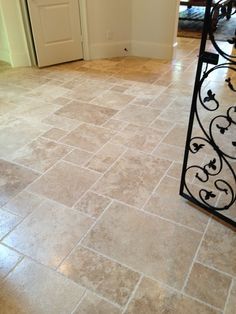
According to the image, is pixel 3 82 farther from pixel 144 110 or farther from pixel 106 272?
pixel 106 272

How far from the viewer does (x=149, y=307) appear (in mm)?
1360

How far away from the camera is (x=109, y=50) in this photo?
446 cm

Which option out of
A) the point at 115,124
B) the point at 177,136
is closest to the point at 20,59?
the point at 115,124

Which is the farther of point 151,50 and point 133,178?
point 151,50

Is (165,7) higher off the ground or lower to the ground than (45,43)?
higher

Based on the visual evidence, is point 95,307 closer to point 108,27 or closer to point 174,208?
point 174,208

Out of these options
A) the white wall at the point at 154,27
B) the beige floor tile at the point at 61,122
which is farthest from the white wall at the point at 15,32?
the beige floor tile at the point at 61,122

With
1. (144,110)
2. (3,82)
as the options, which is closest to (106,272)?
(144,110)

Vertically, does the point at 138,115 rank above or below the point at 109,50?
below

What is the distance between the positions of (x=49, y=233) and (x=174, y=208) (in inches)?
30.3

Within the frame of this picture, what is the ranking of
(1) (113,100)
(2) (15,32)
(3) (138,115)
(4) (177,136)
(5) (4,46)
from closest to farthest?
(4) (177,136)
(3) (138,115)
(1) (113,100)
(2) (15,32)
(5) (4,46)

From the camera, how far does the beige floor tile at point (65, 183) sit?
6.53ft

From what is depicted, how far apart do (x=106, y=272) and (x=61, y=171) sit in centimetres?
92

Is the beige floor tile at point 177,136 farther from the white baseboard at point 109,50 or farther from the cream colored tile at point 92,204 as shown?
the white baseboard at point 109,50
